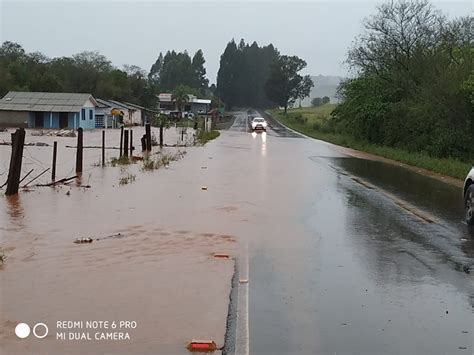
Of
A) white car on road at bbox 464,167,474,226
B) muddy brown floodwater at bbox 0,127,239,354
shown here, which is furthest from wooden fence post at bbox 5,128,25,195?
white car on road at bbox 464,167,474,226

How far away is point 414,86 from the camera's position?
41.2 m

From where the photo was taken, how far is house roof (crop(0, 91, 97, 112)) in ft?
223

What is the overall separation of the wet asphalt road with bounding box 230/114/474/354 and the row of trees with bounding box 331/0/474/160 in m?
17.8

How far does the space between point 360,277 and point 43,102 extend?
216 feet

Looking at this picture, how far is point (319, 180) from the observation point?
2008 cm

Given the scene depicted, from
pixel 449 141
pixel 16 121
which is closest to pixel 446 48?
pixel 449 141

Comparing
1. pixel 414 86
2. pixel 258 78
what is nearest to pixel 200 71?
pixel 258 78

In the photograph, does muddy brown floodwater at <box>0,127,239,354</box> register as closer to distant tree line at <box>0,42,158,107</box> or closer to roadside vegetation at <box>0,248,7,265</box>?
roadside vegetation at <box>0,248,7,265</box>

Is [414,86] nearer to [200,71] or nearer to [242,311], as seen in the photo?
[242,311]

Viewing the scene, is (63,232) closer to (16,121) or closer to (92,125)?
(16,121)

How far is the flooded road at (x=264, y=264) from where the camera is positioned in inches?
226

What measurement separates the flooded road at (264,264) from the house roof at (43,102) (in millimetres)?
54077

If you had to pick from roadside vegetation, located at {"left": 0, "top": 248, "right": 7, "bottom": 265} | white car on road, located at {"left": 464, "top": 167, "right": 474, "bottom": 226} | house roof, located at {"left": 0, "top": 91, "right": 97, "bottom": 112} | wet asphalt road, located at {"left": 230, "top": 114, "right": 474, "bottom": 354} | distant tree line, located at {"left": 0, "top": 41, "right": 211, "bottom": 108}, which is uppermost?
distant tree line, located at {"left": 0, "top": 41, "right": 211, "bottom": 108}

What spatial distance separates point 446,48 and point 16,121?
46.3 meters
